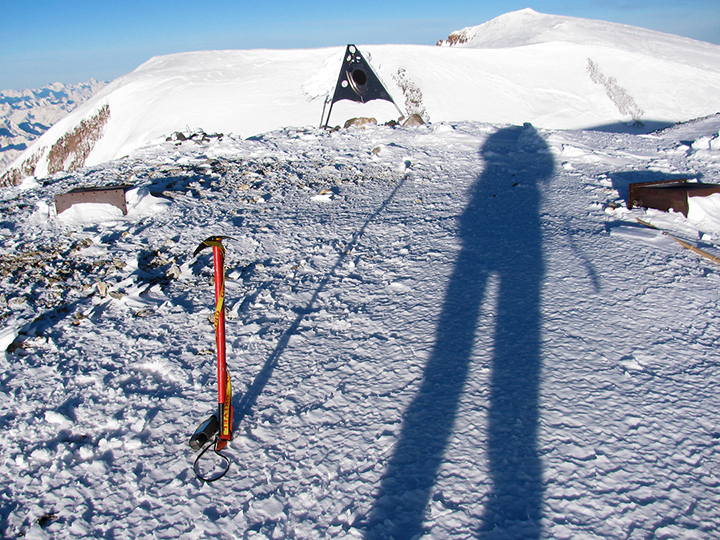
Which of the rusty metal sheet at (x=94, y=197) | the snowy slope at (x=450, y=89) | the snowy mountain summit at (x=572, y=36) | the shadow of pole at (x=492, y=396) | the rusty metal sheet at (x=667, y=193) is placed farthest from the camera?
the snowy mountain summit at (x=572, y=36)

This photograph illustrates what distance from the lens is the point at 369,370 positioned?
2779 millimetres

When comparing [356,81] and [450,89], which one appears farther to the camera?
[450,89]

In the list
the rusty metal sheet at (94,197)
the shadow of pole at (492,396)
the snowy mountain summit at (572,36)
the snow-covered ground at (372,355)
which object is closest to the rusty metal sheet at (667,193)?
the snow-covered ground at (372,355)

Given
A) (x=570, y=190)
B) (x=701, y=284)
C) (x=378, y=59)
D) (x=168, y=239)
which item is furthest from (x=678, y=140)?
(x=378, y=59)

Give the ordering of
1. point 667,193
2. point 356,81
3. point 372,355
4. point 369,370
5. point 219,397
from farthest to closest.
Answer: point 356,81
point 667,193
point 372,355
point 369,370
point 219,397

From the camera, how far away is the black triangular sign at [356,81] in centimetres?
1194

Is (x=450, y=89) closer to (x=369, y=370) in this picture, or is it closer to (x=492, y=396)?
(x=369, y=370)

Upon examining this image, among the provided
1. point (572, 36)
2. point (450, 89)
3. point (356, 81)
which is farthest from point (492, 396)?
point (572, 36)

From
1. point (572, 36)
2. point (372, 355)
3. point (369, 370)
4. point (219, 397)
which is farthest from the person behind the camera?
point (572, 36)

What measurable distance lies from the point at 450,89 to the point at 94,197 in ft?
61.2

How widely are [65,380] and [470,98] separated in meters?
20.7

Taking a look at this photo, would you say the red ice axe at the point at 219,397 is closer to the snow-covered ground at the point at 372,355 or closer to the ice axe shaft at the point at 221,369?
the ice axe shaft at the point at 221,369

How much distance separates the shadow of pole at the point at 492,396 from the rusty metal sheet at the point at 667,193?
4.68ft

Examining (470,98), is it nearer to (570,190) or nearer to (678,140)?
(678,140)
